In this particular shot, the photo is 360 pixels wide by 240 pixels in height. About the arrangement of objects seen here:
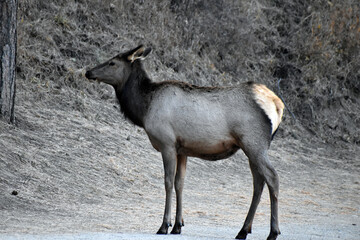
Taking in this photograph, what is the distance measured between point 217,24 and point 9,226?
565 inches

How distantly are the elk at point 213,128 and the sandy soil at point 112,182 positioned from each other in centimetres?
97

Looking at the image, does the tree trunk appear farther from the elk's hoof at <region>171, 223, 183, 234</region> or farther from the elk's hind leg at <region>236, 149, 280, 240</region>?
the elk's hind leg at <region>236, 149, 280, 240</region>

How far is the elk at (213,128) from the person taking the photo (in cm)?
750

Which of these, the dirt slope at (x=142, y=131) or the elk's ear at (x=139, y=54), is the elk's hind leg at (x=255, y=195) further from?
the elk's ear at (x=139, y=54)

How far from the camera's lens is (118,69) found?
29.6ft

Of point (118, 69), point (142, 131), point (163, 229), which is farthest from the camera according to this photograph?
point (142, 131)

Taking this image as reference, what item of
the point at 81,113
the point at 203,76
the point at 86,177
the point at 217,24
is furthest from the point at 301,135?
the point at 86,177

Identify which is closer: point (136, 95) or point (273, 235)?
point (273, 235)

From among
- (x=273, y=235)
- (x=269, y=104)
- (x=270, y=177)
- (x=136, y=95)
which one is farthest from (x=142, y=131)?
(x=273, y=235)

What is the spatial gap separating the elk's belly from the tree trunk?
4834mm

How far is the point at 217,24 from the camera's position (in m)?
20.7

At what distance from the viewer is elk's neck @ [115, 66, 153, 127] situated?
852 centimetres

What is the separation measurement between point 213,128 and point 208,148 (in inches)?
11.4

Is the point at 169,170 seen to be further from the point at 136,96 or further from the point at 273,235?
the point at 273,235
